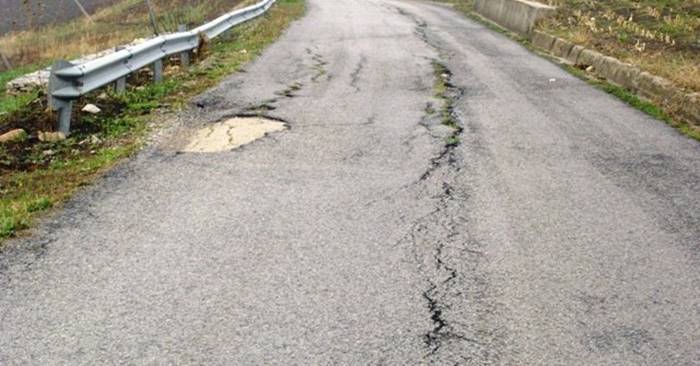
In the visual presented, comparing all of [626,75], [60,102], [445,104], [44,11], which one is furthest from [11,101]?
[44,11]

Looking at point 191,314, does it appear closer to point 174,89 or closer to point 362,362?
point 362,362

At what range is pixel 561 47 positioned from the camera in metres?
13.4

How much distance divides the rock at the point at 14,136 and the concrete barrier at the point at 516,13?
12217 millimetres

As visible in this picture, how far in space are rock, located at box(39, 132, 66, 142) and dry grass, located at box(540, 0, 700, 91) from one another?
24.4 feet

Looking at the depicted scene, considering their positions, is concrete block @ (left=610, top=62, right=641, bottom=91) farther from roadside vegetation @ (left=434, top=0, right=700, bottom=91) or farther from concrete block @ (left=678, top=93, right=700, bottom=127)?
concrete block @ (left=678, top=93, right=700, bottom=127)

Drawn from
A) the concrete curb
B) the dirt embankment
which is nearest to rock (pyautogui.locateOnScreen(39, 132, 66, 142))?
the concrete curb

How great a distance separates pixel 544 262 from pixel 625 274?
0.46 meters

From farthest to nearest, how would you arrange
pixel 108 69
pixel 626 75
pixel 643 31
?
pixel 643 31 < pixel 626 75 < pixel 108 69

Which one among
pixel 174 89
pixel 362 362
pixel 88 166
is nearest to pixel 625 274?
pixel 362 362

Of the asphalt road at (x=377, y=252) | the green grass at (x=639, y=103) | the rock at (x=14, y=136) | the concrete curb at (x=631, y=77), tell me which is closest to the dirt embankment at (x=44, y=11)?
the concrete curb at (x=631, y=77)

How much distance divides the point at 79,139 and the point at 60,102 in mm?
421

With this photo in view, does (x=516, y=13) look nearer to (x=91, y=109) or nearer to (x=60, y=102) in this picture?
(x=91, y=109)

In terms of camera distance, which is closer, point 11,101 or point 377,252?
point 377,252

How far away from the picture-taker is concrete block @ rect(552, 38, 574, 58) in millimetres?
13055
